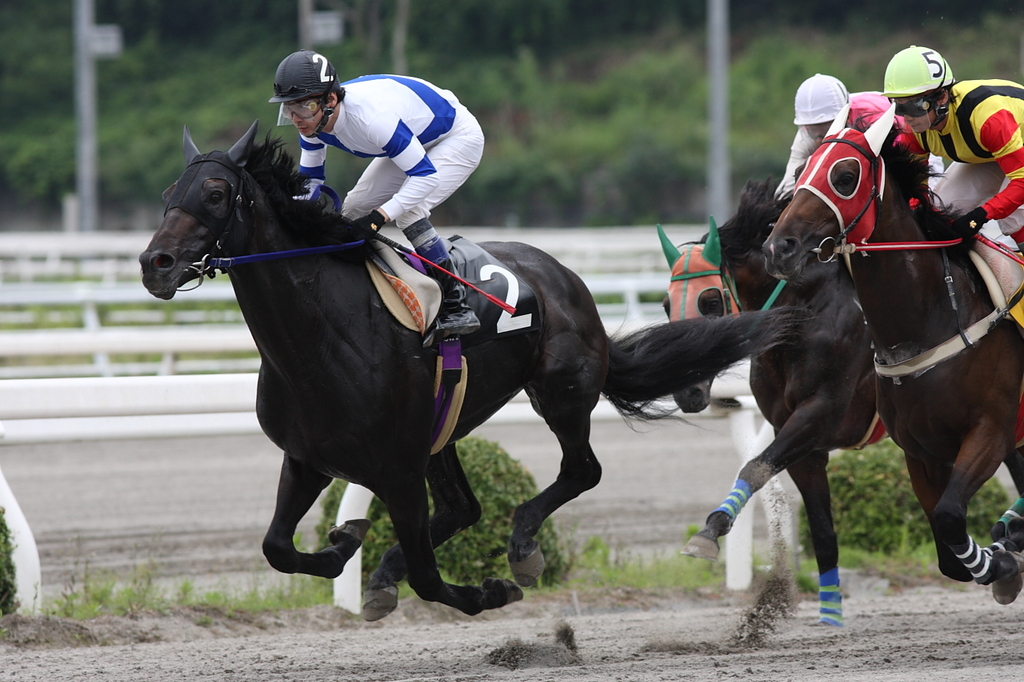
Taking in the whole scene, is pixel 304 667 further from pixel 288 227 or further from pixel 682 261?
pixel 682 261

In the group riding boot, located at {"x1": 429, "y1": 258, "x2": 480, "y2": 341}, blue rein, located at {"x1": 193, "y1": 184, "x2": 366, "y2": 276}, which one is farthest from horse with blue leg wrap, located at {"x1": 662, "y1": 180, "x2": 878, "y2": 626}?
blue rein, located at {"x1": 193, "y1": 184, "x2": 366, "y2": 276}

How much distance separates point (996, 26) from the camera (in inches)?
1195

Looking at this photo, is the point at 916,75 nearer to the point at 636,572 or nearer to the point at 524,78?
the point at 636,572

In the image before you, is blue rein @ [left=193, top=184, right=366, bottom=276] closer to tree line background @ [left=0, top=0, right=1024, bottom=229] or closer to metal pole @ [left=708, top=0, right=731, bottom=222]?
metal pole @ [left=708, top=0, right=731, bottom=222]

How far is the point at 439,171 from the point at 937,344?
184 cm

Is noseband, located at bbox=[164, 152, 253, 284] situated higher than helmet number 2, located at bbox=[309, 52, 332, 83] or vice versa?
helmet number 2, located at bbox=[309, 52, 332, 83]

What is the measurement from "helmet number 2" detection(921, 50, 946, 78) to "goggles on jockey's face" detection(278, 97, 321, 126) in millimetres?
2064

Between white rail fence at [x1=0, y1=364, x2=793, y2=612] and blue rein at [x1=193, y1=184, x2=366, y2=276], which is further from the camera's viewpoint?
white rail fence at [x1=0, y1=364, x2=793, y2=612]

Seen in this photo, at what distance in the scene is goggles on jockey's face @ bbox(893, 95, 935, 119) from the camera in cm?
414

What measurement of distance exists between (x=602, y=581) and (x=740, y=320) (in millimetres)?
1498

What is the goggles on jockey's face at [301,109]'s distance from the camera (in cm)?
389

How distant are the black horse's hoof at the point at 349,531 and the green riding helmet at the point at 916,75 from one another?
7.88 ft

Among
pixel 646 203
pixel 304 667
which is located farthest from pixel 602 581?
pixel 646 203

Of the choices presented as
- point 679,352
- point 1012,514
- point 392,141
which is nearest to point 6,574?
point 392,141
